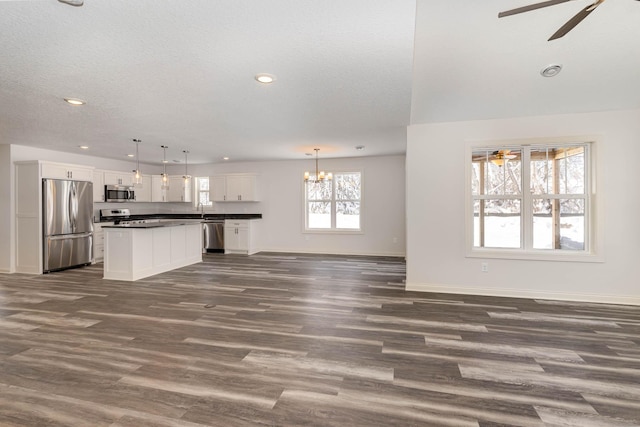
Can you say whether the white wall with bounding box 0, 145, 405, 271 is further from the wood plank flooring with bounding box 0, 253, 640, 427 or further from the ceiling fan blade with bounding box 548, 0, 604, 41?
the ceiling fan blade with bounding box 548, 0, 604, 41

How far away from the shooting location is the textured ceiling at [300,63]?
2.00 metres

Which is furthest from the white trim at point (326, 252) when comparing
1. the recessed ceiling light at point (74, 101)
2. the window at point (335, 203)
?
the recessed ceiling light at point (74, 101)

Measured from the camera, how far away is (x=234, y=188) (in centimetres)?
852

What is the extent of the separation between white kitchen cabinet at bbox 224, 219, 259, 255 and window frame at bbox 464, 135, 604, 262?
548cm

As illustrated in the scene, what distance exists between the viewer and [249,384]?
2.19 metres

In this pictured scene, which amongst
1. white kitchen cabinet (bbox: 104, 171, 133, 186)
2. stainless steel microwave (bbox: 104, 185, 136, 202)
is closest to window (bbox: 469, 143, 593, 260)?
stainless steel microwave (bbox: 104, 185, 136, 202)

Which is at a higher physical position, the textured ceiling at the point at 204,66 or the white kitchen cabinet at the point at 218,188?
the textured ceiling at the point at 204,66

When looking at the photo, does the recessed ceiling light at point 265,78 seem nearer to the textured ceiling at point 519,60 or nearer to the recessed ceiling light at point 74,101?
the textured ceiling at point 519,60

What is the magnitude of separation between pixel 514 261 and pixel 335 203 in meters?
4.63

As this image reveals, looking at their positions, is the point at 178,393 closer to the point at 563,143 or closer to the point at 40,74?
the point at 40,74

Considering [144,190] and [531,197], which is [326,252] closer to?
[531,197]

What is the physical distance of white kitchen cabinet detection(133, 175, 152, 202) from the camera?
27.0 ft

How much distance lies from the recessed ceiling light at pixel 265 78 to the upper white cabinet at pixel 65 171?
211 inches

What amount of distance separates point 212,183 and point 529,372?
8.13 meters
